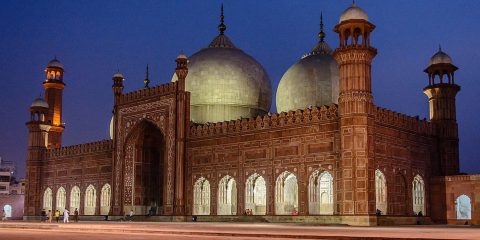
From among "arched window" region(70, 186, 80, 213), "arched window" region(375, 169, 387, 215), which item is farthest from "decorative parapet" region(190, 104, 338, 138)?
"arched window" region(70, 186, 80, 213)

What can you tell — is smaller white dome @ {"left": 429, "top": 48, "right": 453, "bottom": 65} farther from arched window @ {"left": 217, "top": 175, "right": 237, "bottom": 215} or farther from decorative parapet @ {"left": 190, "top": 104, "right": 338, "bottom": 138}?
arched window @ {"left": 217, "top": 175, "right": 237, "bottom": 215}

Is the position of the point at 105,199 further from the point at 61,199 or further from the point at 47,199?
the point at 47,199

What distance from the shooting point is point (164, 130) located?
81.4ft

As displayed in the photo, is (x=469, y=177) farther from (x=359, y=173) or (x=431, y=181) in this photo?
(x=359, y=173)

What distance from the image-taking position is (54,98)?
111 ft

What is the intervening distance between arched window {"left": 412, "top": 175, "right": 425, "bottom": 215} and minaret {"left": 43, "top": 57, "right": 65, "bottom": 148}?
20.1 metres

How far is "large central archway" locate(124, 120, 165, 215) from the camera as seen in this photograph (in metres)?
26.4

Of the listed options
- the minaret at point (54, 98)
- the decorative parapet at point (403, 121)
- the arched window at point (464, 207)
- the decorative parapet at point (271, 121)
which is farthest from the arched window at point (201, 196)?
the minaret at point (54, 98)

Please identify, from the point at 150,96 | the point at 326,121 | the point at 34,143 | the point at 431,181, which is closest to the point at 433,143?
the point at 431,181

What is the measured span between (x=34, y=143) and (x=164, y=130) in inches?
394

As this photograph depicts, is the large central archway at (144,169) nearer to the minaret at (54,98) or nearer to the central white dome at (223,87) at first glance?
the central white dome at (223,87)

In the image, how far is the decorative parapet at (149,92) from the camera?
24934 millimetres

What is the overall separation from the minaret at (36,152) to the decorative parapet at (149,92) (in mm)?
6067

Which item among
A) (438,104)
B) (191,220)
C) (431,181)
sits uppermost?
(438,104)
